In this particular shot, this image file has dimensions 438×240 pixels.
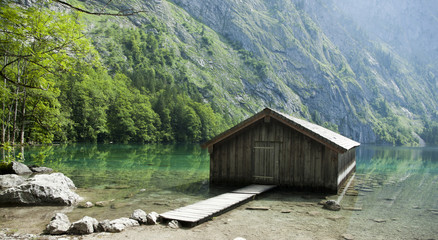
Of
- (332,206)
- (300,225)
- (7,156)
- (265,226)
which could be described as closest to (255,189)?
(332,206)

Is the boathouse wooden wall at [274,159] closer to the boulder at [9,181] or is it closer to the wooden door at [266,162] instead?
the wooden door at [266,162]

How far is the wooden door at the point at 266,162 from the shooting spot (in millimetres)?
17797

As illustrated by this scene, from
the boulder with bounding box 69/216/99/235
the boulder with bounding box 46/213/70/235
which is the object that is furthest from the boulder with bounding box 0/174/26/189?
the boulder with bounding box 69/216/99/235

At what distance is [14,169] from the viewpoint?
1997cm

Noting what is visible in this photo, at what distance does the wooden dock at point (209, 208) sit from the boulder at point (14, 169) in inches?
519

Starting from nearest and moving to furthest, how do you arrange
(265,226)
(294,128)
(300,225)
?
1. (265,226)
2. (300,225)
3. (294,128)

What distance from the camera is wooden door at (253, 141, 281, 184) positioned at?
17797mm

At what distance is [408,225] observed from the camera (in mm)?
11688

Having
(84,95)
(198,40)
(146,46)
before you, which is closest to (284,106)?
(198,40)

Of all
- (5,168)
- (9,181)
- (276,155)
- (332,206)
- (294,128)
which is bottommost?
(332,206)

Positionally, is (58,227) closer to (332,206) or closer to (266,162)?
(332,206)

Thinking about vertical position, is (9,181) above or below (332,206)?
above

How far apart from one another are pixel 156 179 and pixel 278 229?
12995mm

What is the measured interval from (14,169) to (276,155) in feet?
50.9
